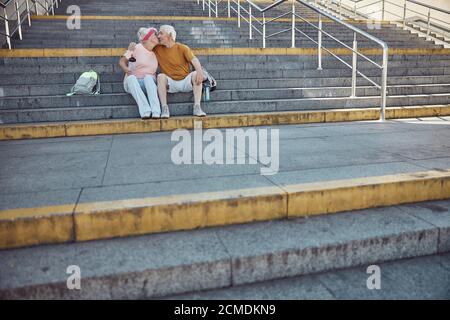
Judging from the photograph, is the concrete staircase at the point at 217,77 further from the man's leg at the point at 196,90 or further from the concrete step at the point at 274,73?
the man's leg at the point at 196,90

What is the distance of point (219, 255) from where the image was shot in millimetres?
2014

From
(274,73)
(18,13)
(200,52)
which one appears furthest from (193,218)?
(18,13)

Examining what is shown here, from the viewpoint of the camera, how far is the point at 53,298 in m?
1.82

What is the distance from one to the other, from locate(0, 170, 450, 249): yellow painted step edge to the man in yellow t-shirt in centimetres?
300

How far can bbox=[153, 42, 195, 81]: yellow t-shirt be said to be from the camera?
212 inches

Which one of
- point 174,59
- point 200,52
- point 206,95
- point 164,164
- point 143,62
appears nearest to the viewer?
point 164,164

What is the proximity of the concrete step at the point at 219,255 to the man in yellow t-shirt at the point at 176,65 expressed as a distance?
3235 mm

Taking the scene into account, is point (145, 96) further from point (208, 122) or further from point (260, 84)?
point (260, 84)

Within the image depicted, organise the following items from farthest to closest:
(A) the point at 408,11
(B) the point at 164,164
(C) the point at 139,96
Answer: (A) the point at 408,11
(C) the point at 139,96
(B) the point at 164,164

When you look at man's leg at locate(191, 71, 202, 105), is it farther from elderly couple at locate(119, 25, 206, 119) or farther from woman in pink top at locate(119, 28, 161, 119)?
woman in pink top at locate(119, 28, 161, 119)

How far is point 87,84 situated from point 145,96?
990 millimetres

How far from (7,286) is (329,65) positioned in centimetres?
681

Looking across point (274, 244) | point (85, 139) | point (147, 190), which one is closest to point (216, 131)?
point (85, 139)

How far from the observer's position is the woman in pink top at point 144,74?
5.04 meters
